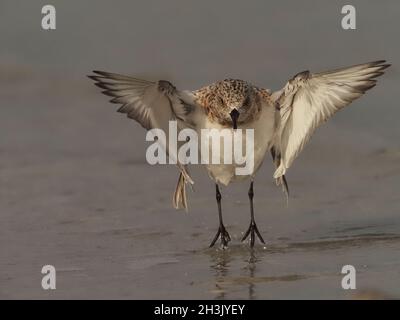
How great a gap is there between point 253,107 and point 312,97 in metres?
0.49

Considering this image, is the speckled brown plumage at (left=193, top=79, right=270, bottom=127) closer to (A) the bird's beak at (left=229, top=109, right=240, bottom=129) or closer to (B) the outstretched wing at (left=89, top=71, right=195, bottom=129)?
(A) the bird's beak at (left=229, top=109, right=240, bottom=129)

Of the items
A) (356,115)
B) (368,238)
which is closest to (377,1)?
(356,115)

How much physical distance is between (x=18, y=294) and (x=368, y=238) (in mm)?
2753

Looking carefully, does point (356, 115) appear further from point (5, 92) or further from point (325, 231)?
point (5, 92)

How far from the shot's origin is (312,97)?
8.68 m

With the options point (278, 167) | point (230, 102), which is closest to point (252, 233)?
point (278, 167)

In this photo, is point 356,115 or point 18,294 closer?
point 18,294

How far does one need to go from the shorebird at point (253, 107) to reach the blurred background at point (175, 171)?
0.51m

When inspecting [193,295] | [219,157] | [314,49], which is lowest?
[193,295]

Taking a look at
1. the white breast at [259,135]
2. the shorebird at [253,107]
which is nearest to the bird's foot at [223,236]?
the shorebird at [253,107]

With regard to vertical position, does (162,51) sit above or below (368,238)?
above

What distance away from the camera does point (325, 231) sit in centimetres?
884

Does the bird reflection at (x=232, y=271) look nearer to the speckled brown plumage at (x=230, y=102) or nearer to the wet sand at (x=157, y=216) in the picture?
the wet sand at (x=157, y=216)

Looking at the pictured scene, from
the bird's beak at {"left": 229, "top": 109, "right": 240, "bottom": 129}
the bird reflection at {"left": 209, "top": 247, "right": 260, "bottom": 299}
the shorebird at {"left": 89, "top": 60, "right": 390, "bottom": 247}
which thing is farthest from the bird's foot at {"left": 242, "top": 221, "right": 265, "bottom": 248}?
the bird's beak at {"left": 229, "top": 109, "right": 240, "bottom": 129}
